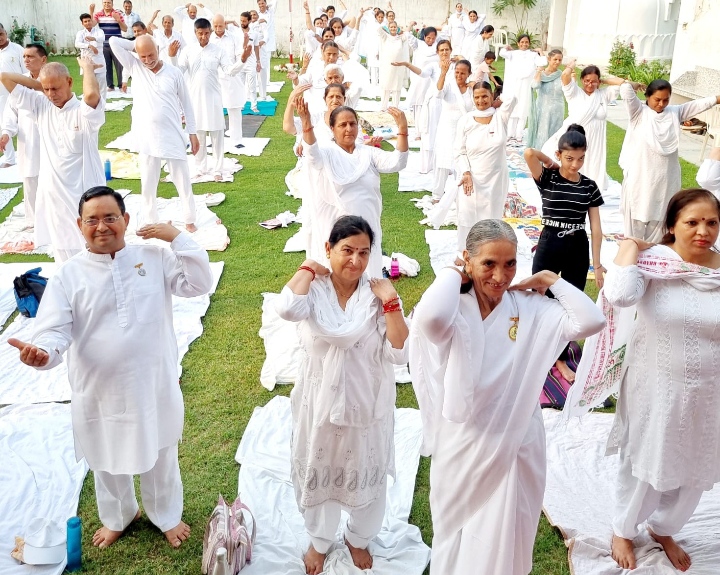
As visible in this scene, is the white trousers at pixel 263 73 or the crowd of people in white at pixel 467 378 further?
the white trousers at pixel 263 73

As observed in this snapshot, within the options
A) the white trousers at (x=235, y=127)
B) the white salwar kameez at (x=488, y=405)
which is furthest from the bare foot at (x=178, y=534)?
the white trousers at (x=235, y=127)

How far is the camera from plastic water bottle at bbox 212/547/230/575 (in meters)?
3.20

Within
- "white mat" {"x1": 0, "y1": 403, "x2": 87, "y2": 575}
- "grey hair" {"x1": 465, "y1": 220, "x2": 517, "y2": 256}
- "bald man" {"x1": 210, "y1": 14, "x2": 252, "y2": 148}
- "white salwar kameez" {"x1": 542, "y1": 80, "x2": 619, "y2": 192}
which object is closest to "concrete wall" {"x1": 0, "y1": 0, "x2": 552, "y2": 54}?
"bald man" {"x1": 210, "y1": 14, "x2": 252, "y2": 148}

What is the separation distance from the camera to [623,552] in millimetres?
3486

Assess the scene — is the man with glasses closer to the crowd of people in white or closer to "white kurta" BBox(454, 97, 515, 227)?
the crowd of people in white

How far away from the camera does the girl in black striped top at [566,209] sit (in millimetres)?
4871

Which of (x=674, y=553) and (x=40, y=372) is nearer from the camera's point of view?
(x=674, y=553)

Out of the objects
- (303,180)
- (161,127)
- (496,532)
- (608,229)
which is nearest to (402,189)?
(608,229)

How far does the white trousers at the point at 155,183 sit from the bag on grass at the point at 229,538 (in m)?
5.07

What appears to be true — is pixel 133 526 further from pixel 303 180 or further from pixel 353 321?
pixel 303 180

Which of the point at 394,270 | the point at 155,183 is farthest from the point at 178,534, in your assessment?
the point at 155,183

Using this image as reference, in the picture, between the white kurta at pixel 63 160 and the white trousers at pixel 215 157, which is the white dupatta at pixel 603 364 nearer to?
the white kurta at pixel 63 160

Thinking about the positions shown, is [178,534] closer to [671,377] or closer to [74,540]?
[74,540]

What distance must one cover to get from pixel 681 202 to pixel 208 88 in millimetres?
8062
